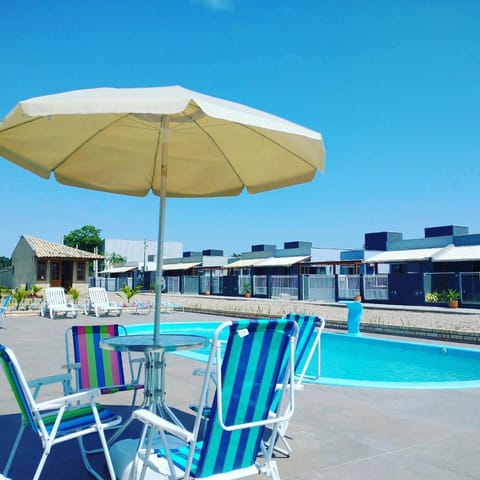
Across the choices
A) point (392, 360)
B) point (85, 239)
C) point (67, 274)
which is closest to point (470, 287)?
point (392, 360)

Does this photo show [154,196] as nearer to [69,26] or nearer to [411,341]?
[69,26]

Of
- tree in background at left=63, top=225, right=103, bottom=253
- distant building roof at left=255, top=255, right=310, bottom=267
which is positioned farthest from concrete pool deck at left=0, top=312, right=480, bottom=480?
tree in background at left=63, top=225, right=103, bottom=253

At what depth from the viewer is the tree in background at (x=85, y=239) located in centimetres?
7794

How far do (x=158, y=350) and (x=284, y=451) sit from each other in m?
1.23

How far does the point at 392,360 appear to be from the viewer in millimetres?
10352

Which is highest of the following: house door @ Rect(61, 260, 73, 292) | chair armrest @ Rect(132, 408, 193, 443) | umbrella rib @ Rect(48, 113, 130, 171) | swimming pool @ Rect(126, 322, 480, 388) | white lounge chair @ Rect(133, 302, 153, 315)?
umbrella rib @ Rect(48, 113, 130, 171)

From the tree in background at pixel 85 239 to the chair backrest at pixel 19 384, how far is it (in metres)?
77.6

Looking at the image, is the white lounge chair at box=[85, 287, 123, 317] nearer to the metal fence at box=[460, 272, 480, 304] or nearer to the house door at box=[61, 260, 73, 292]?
the house door at box=[61, 260, 73, 292]

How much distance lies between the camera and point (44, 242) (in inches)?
1330

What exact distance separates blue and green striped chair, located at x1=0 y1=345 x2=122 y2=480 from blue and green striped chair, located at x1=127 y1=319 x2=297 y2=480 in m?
0.53

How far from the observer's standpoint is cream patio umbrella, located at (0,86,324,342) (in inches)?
119

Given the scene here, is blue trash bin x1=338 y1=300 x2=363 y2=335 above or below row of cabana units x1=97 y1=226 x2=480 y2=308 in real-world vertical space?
below

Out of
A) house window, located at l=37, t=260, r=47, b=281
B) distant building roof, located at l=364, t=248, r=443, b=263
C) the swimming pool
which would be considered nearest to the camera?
the swimming pool

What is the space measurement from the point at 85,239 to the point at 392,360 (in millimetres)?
73155
